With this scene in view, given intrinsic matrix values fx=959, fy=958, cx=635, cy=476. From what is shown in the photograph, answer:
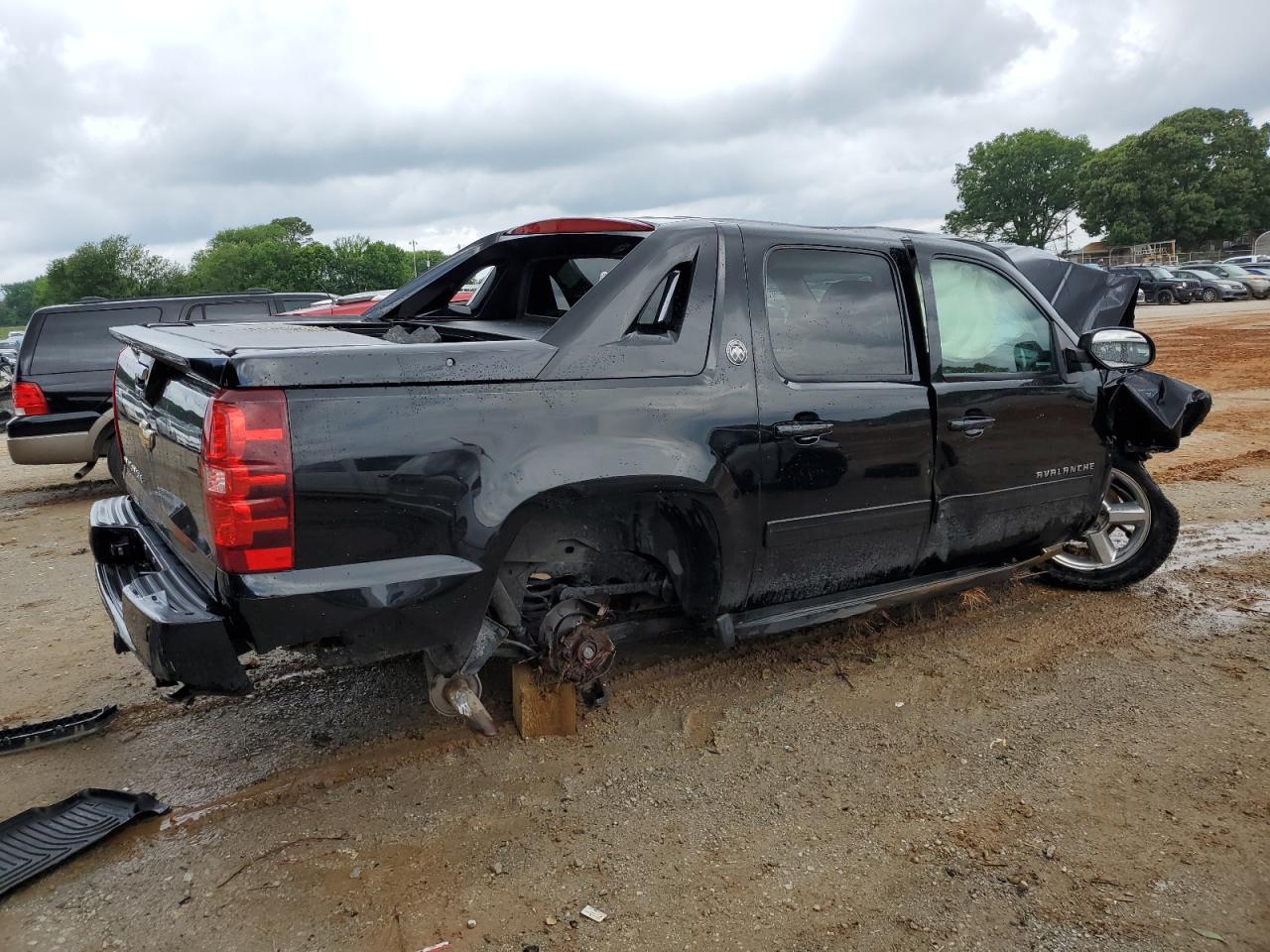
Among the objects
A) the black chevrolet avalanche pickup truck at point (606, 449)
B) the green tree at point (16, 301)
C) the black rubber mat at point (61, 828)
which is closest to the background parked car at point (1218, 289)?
the black chevrolet avalanche pickup truck at point (606, 449)

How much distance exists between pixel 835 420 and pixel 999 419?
0.98m

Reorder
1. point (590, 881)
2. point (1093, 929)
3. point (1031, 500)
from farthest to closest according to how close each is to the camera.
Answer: point (1031, 500)
point (590, 881)
point (1093, 929)

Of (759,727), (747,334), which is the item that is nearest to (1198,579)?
(759,727)

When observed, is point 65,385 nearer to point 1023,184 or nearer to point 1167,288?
point 1167,288

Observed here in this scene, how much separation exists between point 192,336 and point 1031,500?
3523 mm

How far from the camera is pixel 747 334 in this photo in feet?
11.3

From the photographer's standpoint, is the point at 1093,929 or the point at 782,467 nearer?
the point at 1093,929

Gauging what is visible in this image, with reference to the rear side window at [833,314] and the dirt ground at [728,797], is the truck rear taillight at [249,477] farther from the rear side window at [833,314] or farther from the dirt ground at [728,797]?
the rear side window at [833,314]

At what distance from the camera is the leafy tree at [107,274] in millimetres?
67875

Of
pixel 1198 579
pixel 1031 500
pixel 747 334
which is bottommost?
pixel 1198 579

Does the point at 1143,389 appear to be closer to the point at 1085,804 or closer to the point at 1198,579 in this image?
the point at 1198,579

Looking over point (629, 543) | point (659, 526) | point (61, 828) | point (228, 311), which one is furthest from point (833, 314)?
point (228, 311)

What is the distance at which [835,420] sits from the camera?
3572mm

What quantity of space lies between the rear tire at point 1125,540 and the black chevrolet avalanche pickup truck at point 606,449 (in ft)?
1.10
